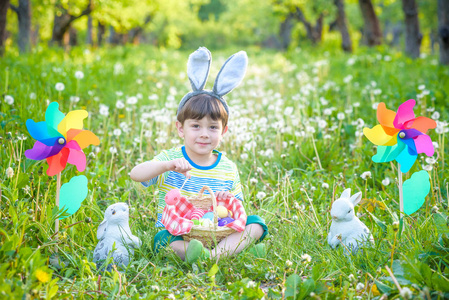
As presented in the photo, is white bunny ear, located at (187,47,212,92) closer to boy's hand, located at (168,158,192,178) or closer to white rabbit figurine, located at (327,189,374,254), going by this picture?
boy's hand, located at (168,158,192,178)

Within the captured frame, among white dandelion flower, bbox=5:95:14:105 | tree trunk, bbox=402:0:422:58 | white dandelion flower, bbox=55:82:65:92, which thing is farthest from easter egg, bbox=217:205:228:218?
tree trunk, bbox=402:0:422:58

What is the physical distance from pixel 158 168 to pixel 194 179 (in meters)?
0.33

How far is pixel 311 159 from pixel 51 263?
233cm

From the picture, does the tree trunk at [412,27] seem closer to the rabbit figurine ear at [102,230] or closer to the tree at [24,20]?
the tree at [24,20]

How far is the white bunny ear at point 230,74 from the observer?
2605mm

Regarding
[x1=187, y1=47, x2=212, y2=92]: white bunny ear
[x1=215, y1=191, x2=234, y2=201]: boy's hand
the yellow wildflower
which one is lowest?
the yellow wildflower

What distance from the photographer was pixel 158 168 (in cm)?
229

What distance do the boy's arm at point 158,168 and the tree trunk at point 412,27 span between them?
30.3ft

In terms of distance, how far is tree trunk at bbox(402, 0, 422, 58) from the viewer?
10.0 metres

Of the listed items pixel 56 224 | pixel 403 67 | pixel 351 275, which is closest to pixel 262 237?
pixel 351 275

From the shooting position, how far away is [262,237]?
2479 millimetres

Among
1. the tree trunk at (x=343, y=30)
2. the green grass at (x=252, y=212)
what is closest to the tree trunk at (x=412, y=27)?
the tree trunk at (x=343, y=30)

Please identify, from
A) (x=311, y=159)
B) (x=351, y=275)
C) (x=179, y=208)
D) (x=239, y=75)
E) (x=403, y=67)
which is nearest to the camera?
(x=351, y=275)

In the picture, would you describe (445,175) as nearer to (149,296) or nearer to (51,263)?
(149,296)
